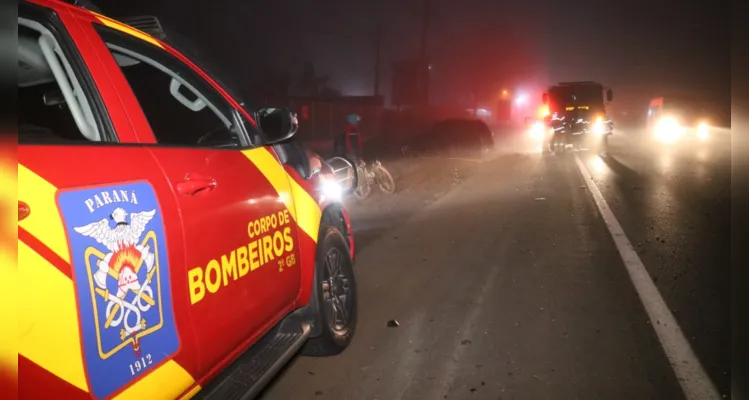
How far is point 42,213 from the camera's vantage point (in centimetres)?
Result: 155

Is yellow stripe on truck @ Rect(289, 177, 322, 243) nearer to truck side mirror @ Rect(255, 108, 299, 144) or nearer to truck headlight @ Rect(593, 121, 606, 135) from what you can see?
truck side mirror @ Rect(255, 108, 299, 144)

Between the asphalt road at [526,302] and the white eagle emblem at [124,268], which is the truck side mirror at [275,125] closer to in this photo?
the white eagle emblem at [124,268]

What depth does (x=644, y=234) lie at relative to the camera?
757 cm

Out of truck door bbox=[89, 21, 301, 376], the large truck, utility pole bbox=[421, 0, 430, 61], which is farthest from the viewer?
Result: utility pole bbox=[421, 0, 430, 61]

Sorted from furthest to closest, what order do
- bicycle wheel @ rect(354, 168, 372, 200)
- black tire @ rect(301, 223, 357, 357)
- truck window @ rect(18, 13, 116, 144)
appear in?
bicycle wheel @ rect(354, 168, 372, 200) < black tire @ rect(301, 223, 357, 357) < truck window @ rect(18, 13, 116, 144)

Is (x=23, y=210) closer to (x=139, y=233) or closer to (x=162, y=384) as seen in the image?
(x=139, y=233)

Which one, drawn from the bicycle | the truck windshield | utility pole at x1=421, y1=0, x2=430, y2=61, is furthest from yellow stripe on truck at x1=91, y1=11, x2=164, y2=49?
utility pole at x1=421, y1=0, x2=430, y2=61

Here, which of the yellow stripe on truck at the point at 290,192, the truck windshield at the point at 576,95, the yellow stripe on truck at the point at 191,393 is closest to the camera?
the yellow stripe on truck at the point at 191,393

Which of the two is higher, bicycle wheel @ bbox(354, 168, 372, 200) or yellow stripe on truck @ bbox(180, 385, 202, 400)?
bicycle wheel @ bbox(354, 168, 372, 200)

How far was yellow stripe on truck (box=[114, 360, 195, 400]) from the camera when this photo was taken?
1.87m

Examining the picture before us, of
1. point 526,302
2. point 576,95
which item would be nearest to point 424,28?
point 576,95

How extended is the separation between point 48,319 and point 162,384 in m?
0.59

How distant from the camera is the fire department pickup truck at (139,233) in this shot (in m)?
1.58

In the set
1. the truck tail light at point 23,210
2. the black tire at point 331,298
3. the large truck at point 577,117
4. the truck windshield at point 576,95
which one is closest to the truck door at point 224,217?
the black tire at point 331,298
